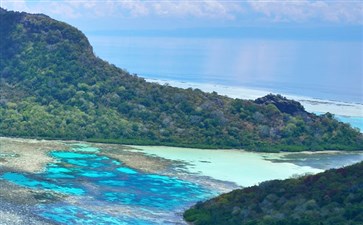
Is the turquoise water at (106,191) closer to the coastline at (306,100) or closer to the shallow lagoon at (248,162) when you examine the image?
the shallow lagoon at (248,162)

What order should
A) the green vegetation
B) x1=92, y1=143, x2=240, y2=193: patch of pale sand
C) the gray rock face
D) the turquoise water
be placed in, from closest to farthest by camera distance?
the green vegetation → the turquoise water → x1=92, y1=143, x2=240, y2=193: patch of pale sand → the gray rock face

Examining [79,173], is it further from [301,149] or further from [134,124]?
[301,149]

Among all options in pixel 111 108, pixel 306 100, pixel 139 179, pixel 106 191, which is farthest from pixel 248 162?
pixel 306 100

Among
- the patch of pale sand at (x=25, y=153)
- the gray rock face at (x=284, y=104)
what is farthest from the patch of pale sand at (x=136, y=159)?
the gray rock face at (x=284, y=104)

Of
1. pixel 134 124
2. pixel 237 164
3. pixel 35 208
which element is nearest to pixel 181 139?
pixel 134 124

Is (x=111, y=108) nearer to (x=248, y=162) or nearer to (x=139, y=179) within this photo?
(x=248, y=162)

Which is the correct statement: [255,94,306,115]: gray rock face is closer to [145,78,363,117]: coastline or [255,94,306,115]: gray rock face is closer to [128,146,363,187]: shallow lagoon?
[128,146,363,187]: shallow lagoon

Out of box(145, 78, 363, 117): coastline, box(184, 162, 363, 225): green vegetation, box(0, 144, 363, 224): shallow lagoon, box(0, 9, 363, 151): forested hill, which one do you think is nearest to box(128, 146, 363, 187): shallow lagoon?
box(0, 144, 363, 224): shallow lagoon
